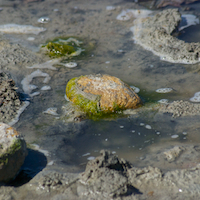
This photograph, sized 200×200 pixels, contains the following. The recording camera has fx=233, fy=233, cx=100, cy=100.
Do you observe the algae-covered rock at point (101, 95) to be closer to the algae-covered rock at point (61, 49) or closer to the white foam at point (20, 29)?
the algae-covered rock at point (61, 49)

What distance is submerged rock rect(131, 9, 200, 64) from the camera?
4.88 meters

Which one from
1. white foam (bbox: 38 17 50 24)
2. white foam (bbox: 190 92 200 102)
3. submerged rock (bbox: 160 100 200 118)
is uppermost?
white foam (bbox: 38 17 50 24)

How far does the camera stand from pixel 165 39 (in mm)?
5359

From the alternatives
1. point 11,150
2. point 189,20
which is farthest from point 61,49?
point 189,20

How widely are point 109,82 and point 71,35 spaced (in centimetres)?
283

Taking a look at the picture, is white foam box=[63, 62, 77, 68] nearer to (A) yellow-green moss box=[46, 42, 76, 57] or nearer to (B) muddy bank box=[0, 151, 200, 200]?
(A) yellow-green moss box=[46, 42, 76, 57]

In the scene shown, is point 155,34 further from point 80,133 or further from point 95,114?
point 80,133

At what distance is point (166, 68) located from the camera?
4.62 m

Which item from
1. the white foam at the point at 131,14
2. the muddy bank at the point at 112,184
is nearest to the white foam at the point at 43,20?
the white foam at the point at 131,14

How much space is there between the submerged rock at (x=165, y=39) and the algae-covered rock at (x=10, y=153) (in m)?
3.61

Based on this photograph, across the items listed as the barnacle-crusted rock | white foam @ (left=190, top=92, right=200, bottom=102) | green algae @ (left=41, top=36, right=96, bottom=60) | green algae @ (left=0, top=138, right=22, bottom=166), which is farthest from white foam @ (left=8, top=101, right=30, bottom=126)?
white foam @ (left=190, top=92, right=200, bottom=102)

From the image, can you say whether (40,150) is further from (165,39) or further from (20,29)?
(20,29)

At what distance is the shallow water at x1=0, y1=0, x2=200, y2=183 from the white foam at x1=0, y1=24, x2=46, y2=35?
0.20 metres

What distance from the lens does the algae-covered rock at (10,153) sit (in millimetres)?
2248
